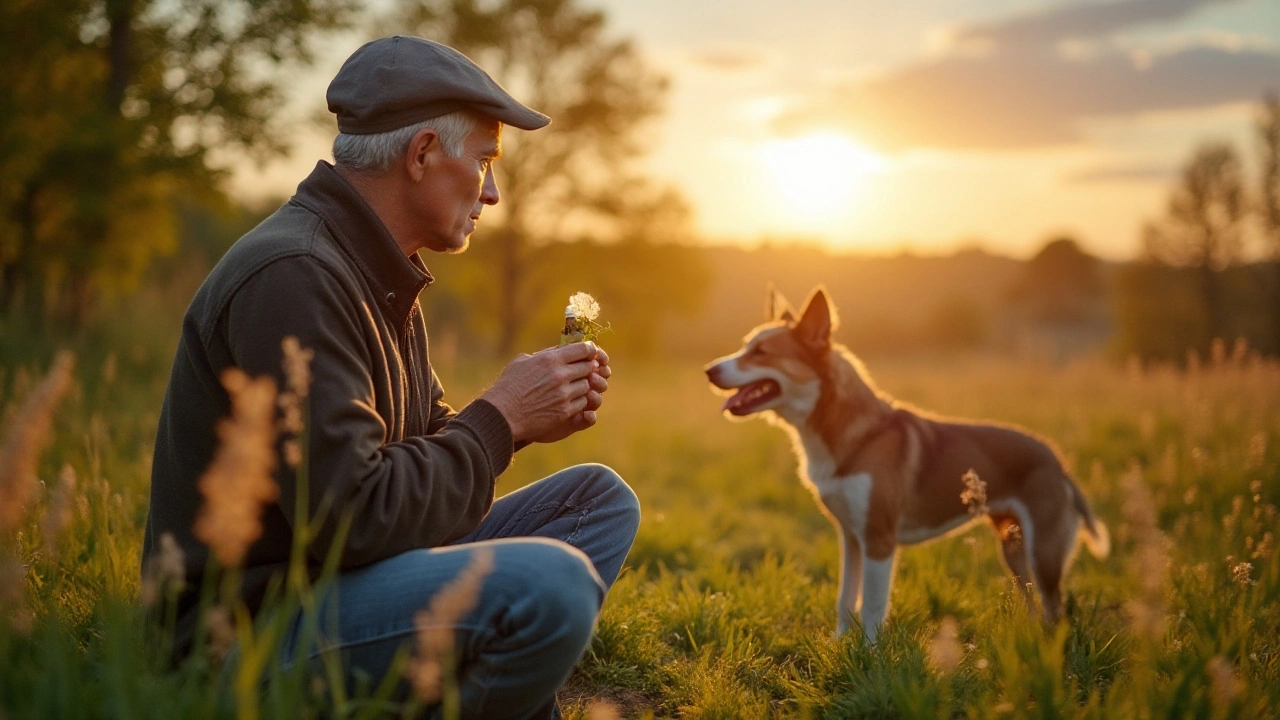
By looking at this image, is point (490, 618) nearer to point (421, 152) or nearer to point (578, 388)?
point (578, 388)

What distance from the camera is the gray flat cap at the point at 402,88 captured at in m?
2.64

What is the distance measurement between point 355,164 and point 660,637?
238cm

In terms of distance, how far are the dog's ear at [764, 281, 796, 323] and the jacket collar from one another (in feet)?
10.1

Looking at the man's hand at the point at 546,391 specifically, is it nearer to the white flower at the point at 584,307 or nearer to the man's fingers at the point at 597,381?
the man's fingers at the point at 597,381

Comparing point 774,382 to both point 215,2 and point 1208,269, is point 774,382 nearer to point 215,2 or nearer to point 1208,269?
point 215,2

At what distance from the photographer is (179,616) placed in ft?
8.25

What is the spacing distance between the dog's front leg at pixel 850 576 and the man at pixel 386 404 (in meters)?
2.13

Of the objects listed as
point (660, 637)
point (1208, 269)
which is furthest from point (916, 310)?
point (660, 637)

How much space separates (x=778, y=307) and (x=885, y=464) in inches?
52.7

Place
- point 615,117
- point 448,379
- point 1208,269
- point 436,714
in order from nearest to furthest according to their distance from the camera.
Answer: point 436,714
point 448,379
point 615,117
point 1208,269

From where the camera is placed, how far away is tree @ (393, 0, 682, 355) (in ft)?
74.5

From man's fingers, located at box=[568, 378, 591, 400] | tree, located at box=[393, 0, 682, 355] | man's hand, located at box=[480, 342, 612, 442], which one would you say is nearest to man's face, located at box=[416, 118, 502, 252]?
man's hand, located at box=[480, 342, 612, 442]

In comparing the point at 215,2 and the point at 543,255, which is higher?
the point at 215,2

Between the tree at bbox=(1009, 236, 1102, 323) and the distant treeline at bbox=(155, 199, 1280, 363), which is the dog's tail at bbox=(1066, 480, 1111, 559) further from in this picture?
the tree at bbox=(1009, 236, 1102, 323)
